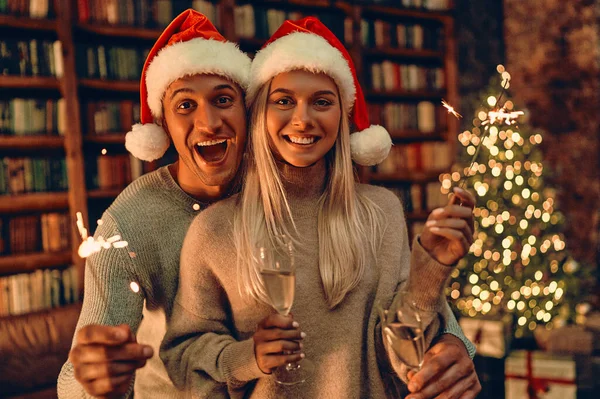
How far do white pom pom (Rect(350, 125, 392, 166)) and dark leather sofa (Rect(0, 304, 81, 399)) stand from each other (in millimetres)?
1621

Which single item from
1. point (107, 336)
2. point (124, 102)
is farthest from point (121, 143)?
point (107, 336)

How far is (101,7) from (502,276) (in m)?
2.57

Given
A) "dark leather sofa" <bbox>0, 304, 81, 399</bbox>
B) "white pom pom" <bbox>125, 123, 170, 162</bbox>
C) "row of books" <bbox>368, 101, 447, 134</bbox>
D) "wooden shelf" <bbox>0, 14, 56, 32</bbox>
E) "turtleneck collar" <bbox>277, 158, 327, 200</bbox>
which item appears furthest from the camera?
"row of books" <bbox>368, 101, 447, 134</bbox>

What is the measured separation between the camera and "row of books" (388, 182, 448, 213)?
419cm

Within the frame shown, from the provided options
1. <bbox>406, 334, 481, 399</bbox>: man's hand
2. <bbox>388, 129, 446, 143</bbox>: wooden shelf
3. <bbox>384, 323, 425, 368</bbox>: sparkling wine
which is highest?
<bbox>388, 129, 446, 143</bbox>: wooden shelf

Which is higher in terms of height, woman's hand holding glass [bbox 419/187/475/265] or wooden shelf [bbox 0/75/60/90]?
wooden shelf [bbox 0/75/60/90]

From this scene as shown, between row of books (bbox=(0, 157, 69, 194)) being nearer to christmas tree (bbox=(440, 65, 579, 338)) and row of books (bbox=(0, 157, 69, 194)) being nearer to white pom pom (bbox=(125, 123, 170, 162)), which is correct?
white pom pom (bbox=(125, 123, 170, 162))

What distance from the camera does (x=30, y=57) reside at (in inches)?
112

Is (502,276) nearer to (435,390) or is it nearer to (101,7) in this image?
(435,390)

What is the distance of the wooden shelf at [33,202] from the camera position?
9.28 feet

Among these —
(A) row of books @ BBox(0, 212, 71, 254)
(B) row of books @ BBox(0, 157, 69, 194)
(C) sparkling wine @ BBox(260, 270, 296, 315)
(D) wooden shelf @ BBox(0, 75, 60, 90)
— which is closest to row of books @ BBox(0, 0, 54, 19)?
(D) wooden shelf @ BBox(0, 75, 60, 90)

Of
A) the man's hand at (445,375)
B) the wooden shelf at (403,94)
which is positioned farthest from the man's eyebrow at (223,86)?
the wooden shelf at (403,94)

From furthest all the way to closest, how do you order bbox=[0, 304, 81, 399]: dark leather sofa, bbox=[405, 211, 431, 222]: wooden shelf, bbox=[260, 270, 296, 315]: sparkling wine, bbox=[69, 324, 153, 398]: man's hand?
1. bbox=[405, 211, 431, 222]: wooden shelf
2. bbox=[0, 304, 81, 399]: dark leather sofa
3. bbox=[260, 270, 296, 315]: sparkling wine
4. bbox=[69, 324, 153, 398]: man's hand

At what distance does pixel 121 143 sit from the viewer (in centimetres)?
316
